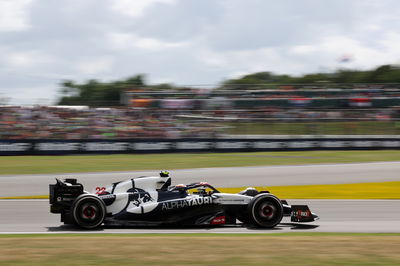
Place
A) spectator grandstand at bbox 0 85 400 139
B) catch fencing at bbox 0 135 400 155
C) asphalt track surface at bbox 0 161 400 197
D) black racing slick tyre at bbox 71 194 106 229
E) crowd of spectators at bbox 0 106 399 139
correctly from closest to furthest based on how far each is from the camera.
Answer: black racing slick tyre at bbox 71 194 106 229 < asphalt track surface at bbox 0 161 400 197 < catch fencing at bbox 0 135 400 155 < crowd of spectators at bbox 0 106 399 139 < spectator grandstand at bbox 0 85 400 139

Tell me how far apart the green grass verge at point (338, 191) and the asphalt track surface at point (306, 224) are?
992 millimetres

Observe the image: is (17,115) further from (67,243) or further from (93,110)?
(67,243)

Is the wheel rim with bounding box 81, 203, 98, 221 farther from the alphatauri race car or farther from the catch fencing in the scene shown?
the catch fencing

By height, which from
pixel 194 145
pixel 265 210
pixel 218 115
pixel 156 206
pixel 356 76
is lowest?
pixel 265 210

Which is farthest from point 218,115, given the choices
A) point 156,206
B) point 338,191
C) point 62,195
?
point 62,195

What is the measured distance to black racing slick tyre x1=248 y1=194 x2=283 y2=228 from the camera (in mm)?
9195

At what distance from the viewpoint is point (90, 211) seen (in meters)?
8.95

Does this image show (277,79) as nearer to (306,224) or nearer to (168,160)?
(168,160)

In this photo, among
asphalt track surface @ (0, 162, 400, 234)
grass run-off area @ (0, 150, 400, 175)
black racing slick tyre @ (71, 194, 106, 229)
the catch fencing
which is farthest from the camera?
the catch fencing

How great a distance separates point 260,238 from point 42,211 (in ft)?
17.9

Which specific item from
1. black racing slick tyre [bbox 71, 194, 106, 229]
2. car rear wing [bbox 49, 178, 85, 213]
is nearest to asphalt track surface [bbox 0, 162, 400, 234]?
black racing slick tyre [bbox 71, 194, 106, 229]

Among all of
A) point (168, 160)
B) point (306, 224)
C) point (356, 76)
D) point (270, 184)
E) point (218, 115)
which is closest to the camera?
point (306, 224)

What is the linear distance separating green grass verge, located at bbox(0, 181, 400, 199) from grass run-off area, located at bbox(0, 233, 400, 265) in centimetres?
603

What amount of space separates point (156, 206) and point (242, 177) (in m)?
9.39
